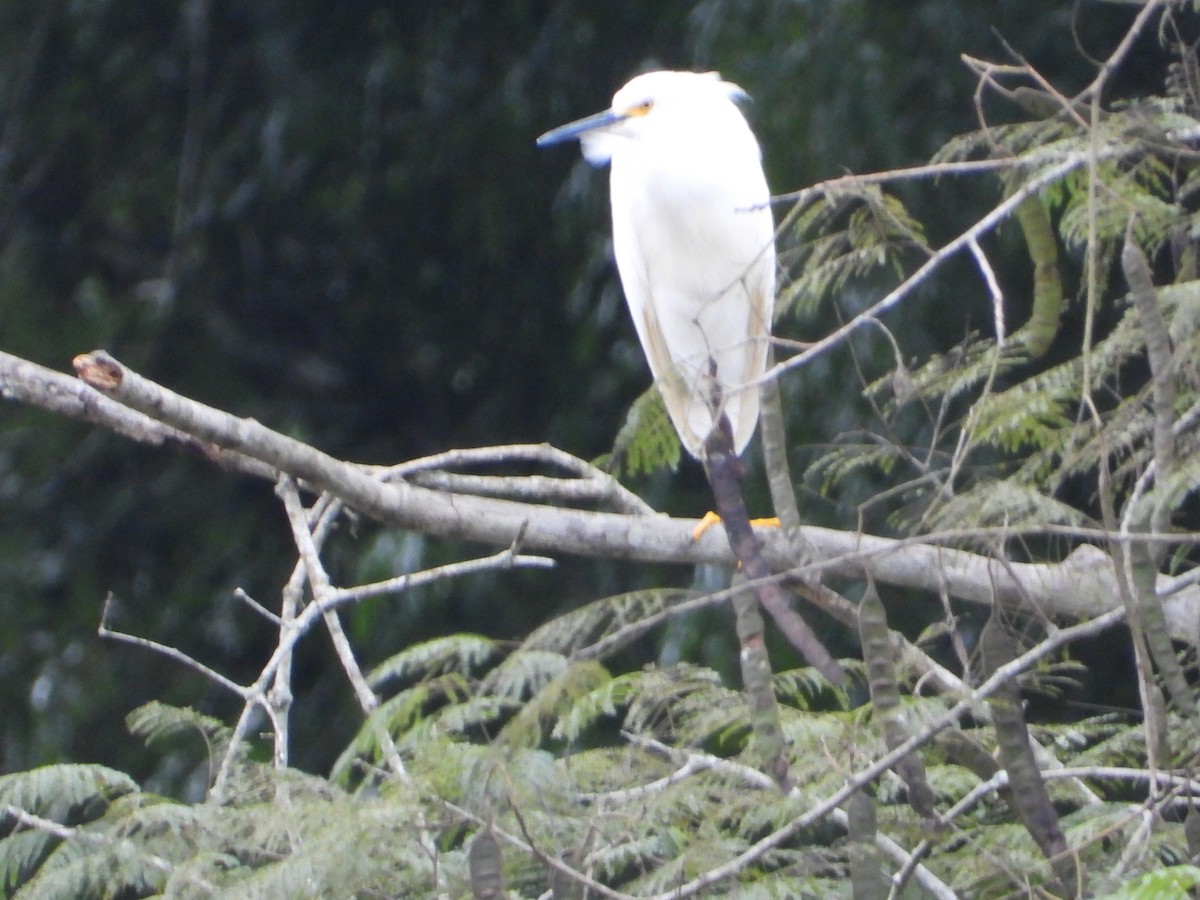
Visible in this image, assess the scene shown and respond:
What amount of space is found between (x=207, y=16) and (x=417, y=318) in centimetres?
78

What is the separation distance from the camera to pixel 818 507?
8.54 feet

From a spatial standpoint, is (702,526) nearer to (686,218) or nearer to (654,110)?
(686,218)

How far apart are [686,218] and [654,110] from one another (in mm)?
175

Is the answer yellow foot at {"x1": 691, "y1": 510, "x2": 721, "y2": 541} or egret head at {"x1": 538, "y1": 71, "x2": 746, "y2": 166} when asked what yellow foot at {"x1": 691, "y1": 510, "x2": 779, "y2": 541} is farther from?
egret head at {"x1": 538, "y1": 71, "x2": 746, "y2": 166}

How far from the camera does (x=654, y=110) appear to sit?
251cm

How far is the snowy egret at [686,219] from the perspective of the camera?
250cm

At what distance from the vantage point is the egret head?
98.3 inches

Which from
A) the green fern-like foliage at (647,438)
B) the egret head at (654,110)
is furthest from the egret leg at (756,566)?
the egret head at (654,110)

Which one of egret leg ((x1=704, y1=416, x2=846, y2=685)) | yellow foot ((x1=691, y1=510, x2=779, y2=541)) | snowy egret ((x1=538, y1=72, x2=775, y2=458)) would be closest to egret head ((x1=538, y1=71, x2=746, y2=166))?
snowy egret ((x1=538, y1=72, x2=775, y2=458))

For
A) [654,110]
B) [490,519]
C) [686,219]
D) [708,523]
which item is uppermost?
[654,110]

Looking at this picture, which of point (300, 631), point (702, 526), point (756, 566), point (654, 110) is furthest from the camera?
point (654, 110)

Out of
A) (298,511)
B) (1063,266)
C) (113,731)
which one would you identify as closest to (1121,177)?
(298,511)

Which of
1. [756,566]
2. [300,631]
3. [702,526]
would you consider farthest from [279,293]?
[756,566]

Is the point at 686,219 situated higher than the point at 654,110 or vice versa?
the point at 654,110
